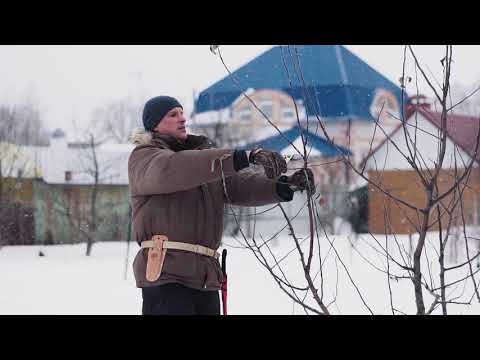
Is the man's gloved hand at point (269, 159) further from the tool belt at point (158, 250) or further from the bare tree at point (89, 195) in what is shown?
the bare tree at point (89, 195)

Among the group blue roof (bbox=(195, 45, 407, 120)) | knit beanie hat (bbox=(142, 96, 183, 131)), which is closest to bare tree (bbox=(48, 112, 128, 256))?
blue roof (bbox=(195, 45, 407, 120))

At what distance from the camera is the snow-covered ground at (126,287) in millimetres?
9094

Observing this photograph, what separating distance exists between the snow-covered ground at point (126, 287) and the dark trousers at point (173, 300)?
12.9 ft

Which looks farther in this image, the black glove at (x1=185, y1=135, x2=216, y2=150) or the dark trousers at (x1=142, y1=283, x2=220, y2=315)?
the black glove at (x1=185, y1=135, x2=216, y2=150)

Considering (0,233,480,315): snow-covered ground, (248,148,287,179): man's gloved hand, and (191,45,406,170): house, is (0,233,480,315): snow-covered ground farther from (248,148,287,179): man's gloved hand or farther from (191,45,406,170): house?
Result: (191,45,406,170): house

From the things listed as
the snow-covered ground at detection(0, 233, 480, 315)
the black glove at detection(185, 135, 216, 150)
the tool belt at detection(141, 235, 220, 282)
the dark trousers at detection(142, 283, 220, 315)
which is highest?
the black glove at detection(185, 135, 216, 150)

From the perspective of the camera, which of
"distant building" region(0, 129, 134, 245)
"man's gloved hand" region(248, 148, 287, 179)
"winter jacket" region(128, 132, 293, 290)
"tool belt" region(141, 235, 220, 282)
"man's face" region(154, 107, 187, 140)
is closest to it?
"man's gloved hand" region(248, 148, 287, 179)

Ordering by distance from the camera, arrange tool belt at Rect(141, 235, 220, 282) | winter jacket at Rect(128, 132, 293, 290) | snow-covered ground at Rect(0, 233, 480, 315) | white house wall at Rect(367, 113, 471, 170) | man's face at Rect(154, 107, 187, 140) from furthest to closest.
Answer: white house wall at Rect(367, 113, 471, 170), snow-covered ground at Rect(0, 233, 480, 315), man's face at Rect(154, 107, 187, 140), tool belt at Rect(141, 235, 220, 282), winter jacket at Rect(128, 132, 293, 290)

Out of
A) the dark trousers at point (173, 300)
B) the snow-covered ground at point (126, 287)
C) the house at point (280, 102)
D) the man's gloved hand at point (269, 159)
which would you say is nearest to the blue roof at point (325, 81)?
the house at point (280, 102)

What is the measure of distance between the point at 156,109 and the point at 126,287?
9.30 m

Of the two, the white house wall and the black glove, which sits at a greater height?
the white house wall

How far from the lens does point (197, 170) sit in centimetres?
222

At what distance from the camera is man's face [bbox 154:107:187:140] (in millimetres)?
2619

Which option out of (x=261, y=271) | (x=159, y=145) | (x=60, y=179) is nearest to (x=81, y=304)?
(x=261, y=271)
